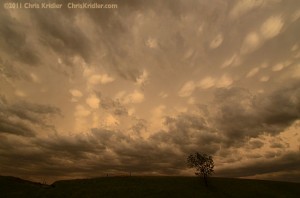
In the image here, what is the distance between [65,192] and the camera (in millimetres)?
103938

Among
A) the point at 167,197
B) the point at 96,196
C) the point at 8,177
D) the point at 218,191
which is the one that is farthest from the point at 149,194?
the point at 8,177

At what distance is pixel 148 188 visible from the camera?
4168 inches

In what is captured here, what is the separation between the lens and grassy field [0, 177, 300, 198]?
3951 inches

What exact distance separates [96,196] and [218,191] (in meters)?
43.0

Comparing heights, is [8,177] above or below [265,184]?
above

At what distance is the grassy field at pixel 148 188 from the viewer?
10034 cm

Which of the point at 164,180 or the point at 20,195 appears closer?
the point at 20,195

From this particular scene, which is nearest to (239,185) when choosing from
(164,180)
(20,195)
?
(164,180)

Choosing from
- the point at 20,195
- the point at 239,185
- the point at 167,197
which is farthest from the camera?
the point at 239,185

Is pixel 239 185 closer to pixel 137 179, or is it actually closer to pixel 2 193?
Answer: pixel 137 179

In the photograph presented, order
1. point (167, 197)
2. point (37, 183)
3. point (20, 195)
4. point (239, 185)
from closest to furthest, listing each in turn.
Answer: point (167, 197) < point (20, 195) < point (239, 185) < point (37, 183)

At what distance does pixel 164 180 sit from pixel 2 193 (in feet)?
200

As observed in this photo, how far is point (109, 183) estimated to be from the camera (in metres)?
115

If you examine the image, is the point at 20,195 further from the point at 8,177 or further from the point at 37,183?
the point at 8,177
